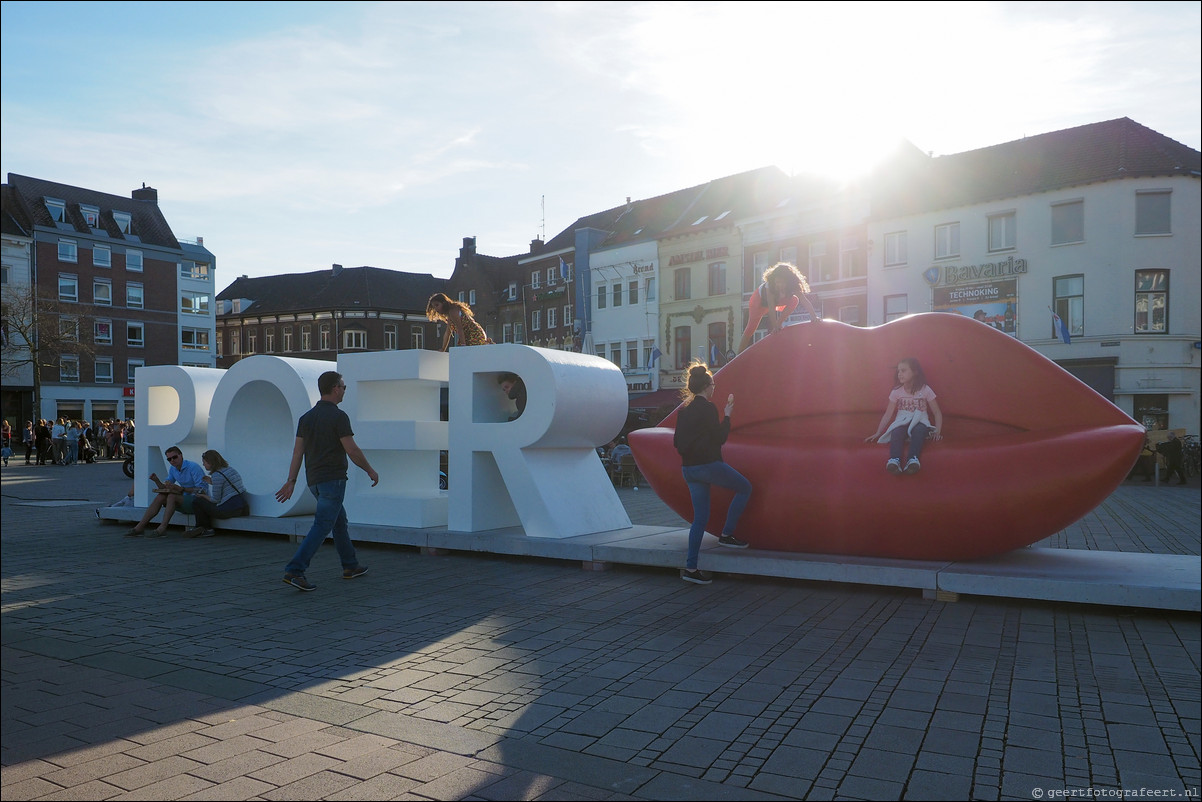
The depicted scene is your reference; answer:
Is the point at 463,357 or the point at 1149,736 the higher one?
the point at 463,357

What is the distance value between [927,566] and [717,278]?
110ft

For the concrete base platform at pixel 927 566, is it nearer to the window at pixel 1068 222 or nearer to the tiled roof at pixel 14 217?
the window at pixel 1068 222

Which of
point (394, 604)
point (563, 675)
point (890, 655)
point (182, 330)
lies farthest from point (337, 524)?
point (182, 330)

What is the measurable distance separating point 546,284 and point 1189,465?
35810 mm

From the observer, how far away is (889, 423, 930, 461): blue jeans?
735cm

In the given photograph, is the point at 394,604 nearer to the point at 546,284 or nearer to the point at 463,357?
the point at 463,357

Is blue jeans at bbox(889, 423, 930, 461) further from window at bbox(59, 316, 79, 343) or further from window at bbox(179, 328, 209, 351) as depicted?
window at bbox(179, 328, 209, 351)

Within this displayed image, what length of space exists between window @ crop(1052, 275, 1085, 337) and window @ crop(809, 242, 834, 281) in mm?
8782

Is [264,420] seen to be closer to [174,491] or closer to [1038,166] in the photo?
[174,491]

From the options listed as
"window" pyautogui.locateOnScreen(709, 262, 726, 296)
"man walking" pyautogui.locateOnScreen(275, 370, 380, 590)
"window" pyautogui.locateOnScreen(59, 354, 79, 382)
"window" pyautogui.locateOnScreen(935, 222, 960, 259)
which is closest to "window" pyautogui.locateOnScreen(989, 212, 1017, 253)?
"window" pyautogui.locateOnScreen(935, 222, 960, 259)

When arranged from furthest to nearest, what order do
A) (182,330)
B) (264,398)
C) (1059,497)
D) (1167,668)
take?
1. (182,330)
2. (264,398)
3. (1059,497)
4. (1167,668)

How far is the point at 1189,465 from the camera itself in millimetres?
21781

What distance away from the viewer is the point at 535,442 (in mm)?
9500

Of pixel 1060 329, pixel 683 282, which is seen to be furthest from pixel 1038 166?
pixel 683 282
